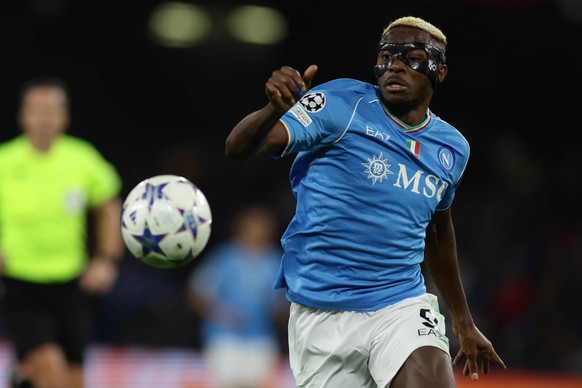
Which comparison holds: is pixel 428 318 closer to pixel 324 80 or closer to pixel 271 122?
pixel 271 122

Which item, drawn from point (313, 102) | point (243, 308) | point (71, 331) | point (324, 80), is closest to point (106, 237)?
point (71, 331)

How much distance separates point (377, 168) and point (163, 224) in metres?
0.98

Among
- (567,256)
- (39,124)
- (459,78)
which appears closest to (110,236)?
(39,124)

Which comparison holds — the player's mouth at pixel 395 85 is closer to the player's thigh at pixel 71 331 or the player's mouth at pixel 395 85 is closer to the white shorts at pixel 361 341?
the white shorts at pixel 361 341

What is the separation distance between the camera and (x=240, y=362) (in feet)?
33.5

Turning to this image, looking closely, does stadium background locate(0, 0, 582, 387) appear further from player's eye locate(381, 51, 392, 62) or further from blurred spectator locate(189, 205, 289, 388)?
player's eye locate(381, 51, 392, 62)

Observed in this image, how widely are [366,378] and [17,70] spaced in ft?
→ 41.7

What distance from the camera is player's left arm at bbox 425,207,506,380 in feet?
16.3

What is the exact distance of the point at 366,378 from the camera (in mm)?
4570

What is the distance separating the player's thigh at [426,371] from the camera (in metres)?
4.30

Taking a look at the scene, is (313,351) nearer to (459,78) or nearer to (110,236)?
(110,236)

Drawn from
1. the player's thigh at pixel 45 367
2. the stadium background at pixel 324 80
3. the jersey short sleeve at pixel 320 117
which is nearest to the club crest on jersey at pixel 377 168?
the jersey short sleeve at pixel 320 117

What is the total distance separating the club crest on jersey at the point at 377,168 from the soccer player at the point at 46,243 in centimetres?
341

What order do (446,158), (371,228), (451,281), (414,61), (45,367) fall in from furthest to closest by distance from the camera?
(45,367)
(451,281)
(446,158)
(414,61)
(371,228)
